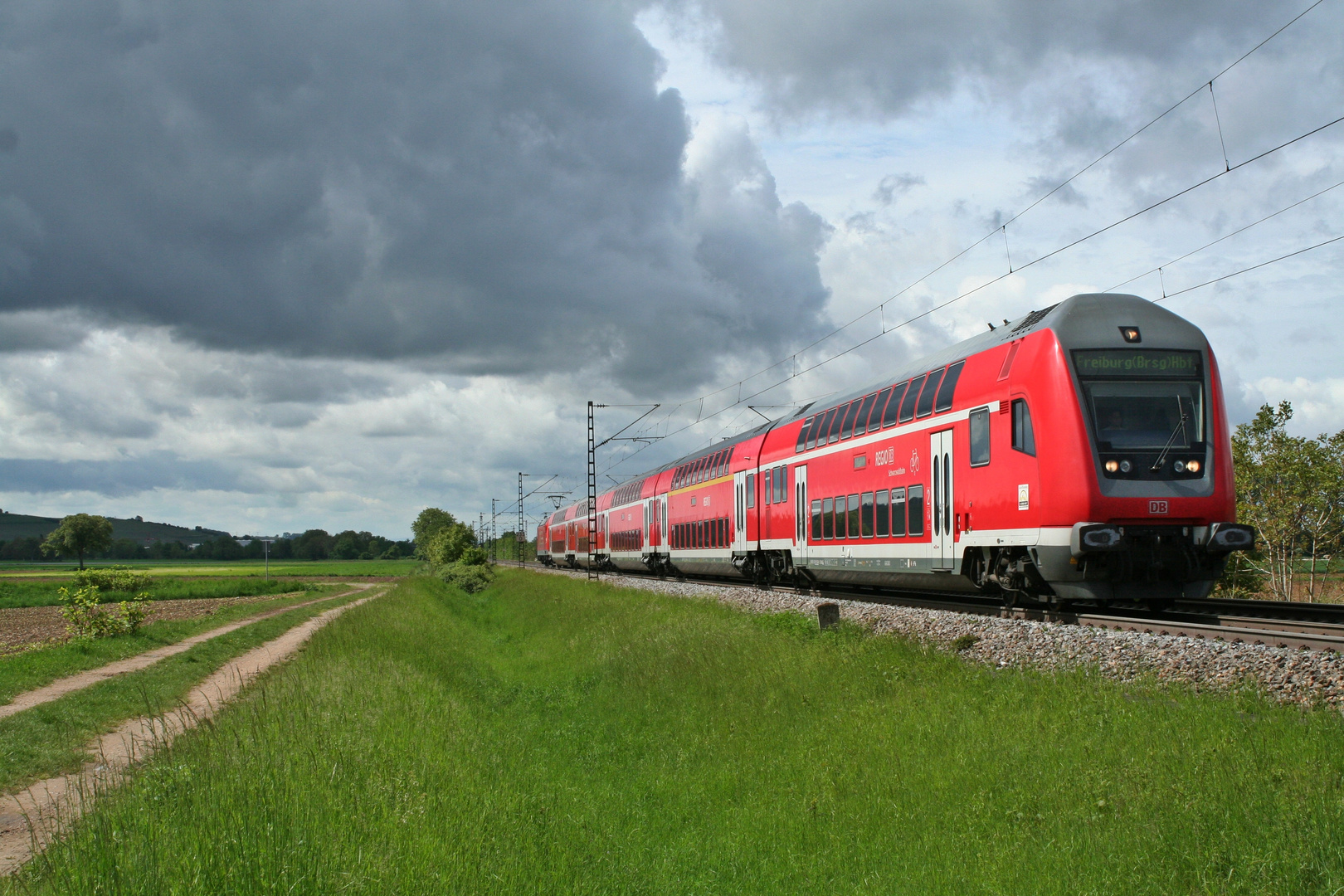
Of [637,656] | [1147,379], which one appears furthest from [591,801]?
[1147,379]

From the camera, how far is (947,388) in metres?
18.2

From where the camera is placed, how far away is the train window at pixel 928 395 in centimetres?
1884

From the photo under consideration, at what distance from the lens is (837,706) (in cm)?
1218

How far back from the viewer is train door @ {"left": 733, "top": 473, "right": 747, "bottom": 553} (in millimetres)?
32219

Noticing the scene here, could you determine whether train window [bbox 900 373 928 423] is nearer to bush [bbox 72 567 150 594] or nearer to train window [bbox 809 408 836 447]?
train window [bbox 809 408 836 447]

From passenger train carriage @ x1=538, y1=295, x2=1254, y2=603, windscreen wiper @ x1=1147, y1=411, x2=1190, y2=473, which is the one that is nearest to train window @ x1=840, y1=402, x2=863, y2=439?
passenger train carriage @ x1=538, y1=295, x2=1254, y2=603

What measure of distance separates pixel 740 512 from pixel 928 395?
47.2 feet

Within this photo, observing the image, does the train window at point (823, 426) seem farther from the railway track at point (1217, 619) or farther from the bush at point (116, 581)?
the bush at point (116, 581)

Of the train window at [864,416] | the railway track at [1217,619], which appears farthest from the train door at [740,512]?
the railway track at [1217,619]

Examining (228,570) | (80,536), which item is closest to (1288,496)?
(228,570)

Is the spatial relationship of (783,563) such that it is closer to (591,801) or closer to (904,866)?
(591,801)

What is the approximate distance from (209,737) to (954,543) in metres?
12.8

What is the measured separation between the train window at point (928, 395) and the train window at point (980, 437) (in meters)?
1.73

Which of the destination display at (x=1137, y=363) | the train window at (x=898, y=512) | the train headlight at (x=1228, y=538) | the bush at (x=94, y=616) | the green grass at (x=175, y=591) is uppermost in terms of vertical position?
the destination display at (x=1137, y=363)
